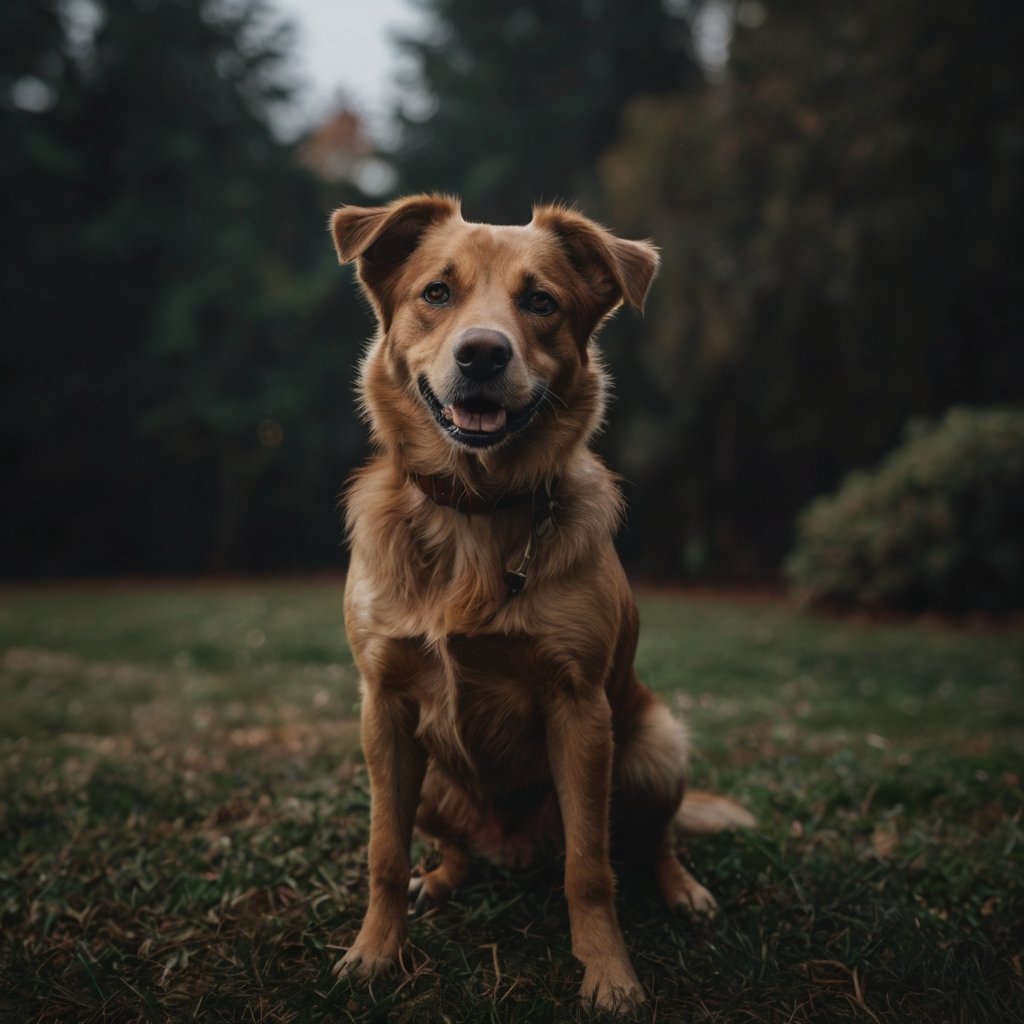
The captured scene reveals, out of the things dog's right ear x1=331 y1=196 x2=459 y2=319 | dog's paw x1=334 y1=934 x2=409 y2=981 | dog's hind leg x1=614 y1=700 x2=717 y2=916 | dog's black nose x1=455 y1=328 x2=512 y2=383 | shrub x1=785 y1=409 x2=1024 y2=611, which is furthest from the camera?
shrub x1=785 y1=409 x2=1024 y2=611

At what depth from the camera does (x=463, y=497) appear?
271 centimetres

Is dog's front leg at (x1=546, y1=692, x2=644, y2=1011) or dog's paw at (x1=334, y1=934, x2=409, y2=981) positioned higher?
dog's front leg at (x1=546, y1=692, x2=644, y2=1011)

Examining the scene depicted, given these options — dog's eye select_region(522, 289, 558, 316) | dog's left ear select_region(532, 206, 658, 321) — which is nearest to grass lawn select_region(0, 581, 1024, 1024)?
dog's eye select_region(522, 289, 558, 316)

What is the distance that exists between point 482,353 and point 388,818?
1440 mm

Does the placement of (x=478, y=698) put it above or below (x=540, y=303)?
below

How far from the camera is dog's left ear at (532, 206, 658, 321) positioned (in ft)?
10.2

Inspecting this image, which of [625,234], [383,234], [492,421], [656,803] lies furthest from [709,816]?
[625,234]

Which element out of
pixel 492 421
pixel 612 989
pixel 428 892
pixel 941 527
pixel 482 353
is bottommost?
pixel 428 892

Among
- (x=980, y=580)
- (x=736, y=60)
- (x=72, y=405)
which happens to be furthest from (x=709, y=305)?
(x=72, y=405)

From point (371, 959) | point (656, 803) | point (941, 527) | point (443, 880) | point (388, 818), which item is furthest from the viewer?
point (941, 527)

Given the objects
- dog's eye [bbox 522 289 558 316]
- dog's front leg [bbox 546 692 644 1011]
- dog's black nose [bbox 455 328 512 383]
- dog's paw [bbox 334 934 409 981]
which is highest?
dog's eye [bbox 522 289 558 316]

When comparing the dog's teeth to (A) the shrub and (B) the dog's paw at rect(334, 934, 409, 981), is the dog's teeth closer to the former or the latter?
(B) the dog's paw at rect(334, 934, 409, 981)

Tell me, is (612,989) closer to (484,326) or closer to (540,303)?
(484,326)

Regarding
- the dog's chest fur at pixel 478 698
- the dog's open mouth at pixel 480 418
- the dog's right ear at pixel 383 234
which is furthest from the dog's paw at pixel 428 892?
the dog's right ear at pixel 383 234
